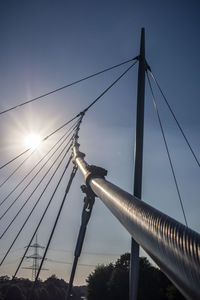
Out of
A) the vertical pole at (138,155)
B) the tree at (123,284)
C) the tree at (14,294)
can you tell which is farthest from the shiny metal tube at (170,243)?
the tree at (14,294)

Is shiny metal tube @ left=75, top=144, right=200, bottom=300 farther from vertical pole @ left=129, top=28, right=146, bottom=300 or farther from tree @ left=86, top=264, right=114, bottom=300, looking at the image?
tree @ left=86, top=264, right=114, bottom=300

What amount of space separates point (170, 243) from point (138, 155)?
567cm

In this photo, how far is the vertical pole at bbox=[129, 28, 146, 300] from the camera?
653 centimetres

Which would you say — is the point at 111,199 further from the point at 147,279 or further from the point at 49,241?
the point at 147,279

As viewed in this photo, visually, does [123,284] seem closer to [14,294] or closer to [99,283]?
[99,283]

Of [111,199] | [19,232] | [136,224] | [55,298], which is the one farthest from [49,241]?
[55,298]

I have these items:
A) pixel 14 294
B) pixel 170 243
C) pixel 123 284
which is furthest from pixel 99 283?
pixel 170 243

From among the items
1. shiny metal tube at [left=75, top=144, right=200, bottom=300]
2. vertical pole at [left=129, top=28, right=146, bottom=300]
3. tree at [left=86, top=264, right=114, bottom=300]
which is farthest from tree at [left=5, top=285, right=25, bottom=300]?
shiny metal tube at [left=75, top=144, right=200, bottom=300]

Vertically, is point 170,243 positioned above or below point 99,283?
below

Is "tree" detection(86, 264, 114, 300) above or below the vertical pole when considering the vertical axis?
above

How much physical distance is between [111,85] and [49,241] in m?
8.16

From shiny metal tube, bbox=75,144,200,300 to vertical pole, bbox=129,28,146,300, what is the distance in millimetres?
4216

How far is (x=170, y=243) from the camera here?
2.04m

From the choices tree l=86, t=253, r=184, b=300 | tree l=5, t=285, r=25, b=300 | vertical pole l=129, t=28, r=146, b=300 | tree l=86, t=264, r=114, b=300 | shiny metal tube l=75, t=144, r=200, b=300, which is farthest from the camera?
tree l=5, t=285, r=25, b=300
